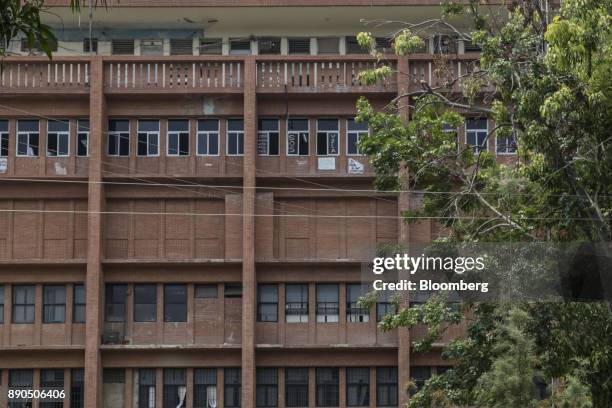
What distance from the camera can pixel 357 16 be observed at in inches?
1540

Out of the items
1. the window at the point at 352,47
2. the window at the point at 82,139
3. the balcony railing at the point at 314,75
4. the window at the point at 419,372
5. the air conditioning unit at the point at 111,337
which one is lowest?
the window at the point at 419,372

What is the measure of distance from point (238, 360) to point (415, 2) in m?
11.7

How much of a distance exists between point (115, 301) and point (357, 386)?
7493mm

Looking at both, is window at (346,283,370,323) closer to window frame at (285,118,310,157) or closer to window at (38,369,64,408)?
window frame at (285,118,310,157)

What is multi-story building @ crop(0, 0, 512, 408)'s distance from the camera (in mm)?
37344

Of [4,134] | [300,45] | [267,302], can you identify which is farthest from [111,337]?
[300,45]

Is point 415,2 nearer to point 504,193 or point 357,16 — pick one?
point 357,16

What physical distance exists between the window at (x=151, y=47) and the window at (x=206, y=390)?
10.1m

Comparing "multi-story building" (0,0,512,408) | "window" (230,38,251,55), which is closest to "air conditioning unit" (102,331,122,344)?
"multi-story building" (0,0,512,408)

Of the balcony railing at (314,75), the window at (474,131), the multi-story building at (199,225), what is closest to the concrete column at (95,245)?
the multi-story building at (199,225)

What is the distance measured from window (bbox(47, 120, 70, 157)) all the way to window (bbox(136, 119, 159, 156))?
6.93ft

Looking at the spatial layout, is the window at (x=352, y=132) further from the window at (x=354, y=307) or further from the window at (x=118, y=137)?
the window at (x=118, y=137)

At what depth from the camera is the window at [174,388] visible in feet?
123

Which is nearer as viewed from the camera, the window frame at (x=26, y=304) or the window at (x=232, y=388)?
the window at (x=232, y=388)
